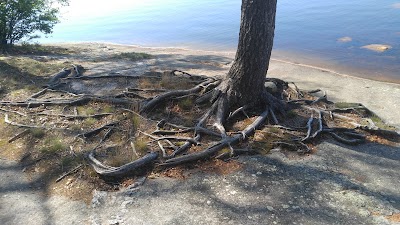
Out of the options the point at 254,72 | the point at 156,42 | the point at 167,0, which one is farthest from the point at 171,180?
the point at 167,0

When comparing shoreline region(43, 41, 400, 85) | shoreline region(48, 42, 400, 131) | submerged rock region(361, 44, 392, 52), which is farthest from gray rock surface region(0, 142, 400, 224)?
submerged rock region(361, 44, 392, 52)

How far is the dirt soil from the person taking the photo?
4.77 m

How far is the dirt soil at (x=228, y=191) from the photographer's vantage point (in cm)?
477

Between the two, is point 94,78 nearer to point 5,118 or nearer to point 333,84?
point 5,118

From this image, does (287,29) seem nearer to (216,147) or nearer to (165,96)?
(165,96)

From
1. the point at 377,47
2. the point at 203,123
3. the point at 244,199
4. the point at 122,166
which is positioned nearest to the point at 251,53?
the point at 203,123

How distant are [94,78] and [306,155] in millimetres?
6161

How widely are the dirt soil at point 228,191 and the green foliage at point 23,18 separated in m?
8.90

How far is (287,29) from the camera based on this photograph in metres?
22.7

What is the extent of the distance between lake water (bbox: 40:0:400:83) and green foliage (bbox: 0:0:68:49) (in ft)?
8.69

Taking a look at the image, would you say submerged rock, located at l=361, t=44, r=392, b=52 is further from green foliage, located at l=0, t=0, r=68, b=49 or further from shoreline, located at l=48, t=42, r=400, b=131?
green foliage, located at l=0, t=0, r=68, b=49

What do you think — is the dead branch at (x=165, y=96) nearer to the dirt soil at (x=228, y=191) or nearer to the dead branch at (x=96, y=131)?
the dead branch at (x=96, y=131)

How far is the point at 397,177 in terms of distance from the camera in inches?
228

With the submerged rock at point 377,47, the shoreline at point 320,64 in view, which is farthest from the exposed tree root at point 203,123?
the submerged rock at point 377,47
